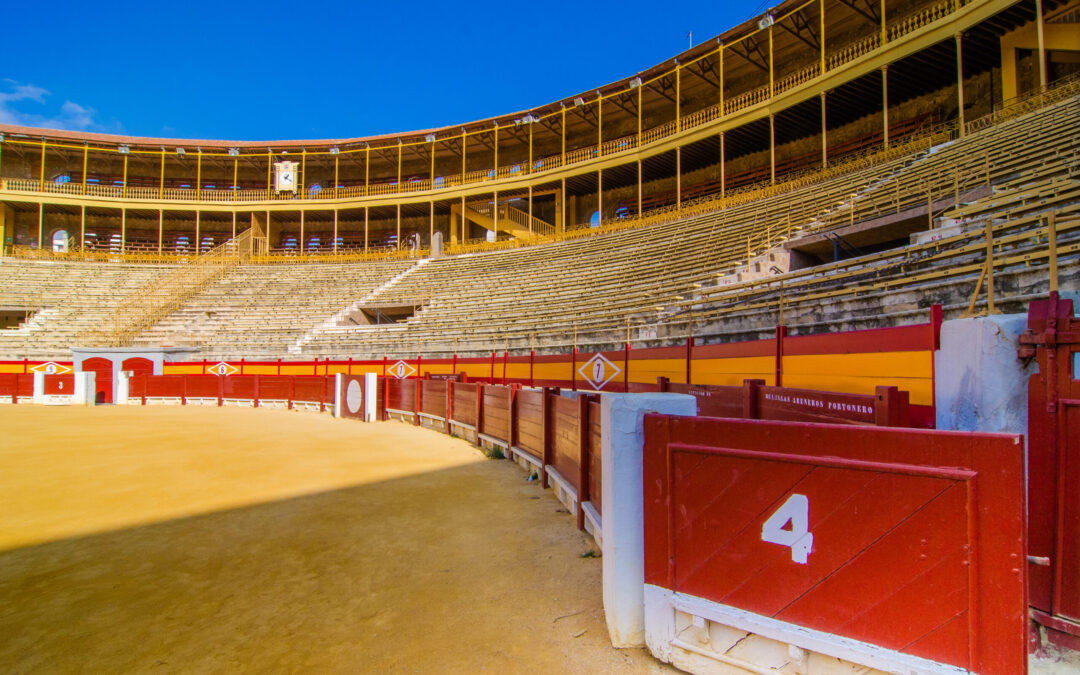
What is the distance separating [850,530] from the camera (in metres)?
2.09

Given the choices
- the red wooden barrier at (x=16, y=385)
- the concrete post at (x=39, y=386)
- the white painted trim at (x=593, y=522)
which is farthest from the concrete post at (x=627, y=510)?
the red wooden barrier at (x=16, y=385)

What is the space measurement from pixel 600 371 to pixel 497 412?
3.13 metres

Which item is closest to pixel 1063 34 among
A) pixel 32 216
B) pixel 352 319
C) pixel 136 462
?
pixel 136 462

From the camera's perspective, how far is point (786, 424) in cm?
227

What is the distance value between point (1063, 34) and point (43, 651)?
73.2ft

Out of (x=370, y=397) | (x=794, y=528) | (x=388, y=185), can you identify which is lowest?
(x=370, y=397)

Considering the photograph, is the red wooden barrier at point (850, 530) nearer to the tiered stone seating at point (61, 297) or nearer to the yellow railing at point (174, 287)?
the yellow railing at point (174, 287)

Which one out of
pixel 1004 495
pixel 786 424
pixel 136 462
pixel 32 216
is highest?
pixel 32 216

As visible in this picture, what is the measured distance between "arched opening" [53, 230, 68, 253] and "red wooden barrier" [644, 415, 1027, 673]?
4431 cm

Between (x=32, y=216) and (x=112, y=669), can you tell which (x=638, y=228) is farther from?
(x=32, y=216)

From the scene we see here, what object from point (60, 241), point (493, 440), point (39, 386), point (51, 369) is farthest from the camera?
point (60, 241)

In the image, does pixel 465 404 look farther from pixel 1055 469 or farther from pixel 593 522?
pixel 1055 469

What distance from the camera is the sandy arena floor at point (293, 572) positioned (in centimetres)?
272

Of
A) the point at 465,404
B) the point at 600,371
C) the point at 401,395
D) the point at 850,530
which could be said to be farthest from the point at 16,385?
the point at 850,530
